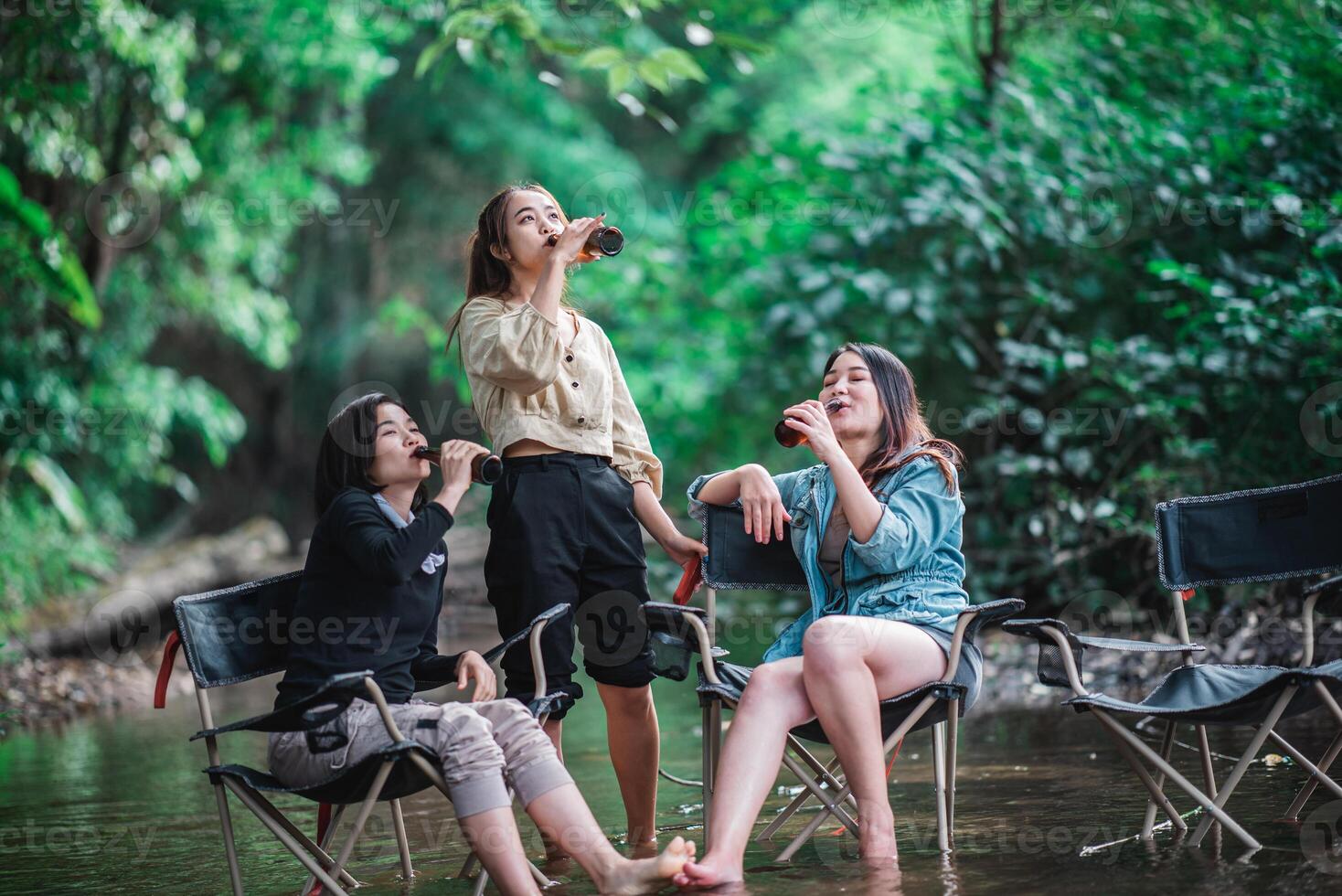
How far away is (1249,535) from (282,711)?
2283 millimetres

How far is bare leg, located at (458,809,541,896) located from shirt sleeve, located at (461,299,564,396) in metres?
1.02

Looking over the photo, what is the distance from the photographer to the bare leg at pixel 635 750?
332cm

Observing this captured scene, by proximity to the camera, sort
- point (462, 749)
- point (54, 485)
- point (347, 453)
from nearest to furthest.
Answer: point (462, 749) < point (347, 453) < point (54, 485)

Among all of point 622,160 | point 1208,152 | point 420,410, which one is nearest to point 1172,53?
point 1208,152

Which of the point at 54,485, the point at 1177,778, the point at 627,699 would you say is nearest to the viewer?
the point at 1177,778

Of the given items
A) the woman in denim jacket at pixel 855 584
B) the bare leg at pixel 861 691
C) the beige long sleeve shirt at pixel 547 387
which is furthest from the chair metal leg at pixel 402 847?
the bare leg at pixel 861 691

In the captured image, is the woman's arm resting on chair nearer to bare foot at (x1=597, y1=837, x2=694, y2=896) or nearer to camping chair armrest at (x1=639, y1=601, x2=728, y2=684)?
camping chair armrest at (x1=639, y1=601, x2=728, y2=684)

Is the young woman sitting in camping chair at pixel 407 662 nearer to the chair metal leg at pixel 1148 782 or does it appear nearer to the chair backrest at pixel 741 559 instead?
the chair backrest at pixel 741 559

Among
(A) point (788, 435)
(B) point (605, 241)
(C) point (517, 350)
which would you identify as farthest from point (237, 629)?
(A) point (788, 435)

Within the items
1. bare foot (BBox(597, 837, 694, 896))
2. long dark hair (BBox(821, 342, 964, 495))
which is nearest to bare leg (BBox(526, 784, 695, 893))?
bare foot (BBox(597, 837, 694, 896))

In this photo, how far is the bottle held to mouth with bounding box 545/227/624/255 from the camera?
3084mm

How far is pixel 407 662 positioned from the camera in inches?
115

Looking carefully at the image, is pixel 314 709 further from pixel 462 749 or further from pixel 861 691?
pixel 861 691

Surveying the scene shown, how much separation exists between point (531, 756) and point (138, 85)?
7.09m
